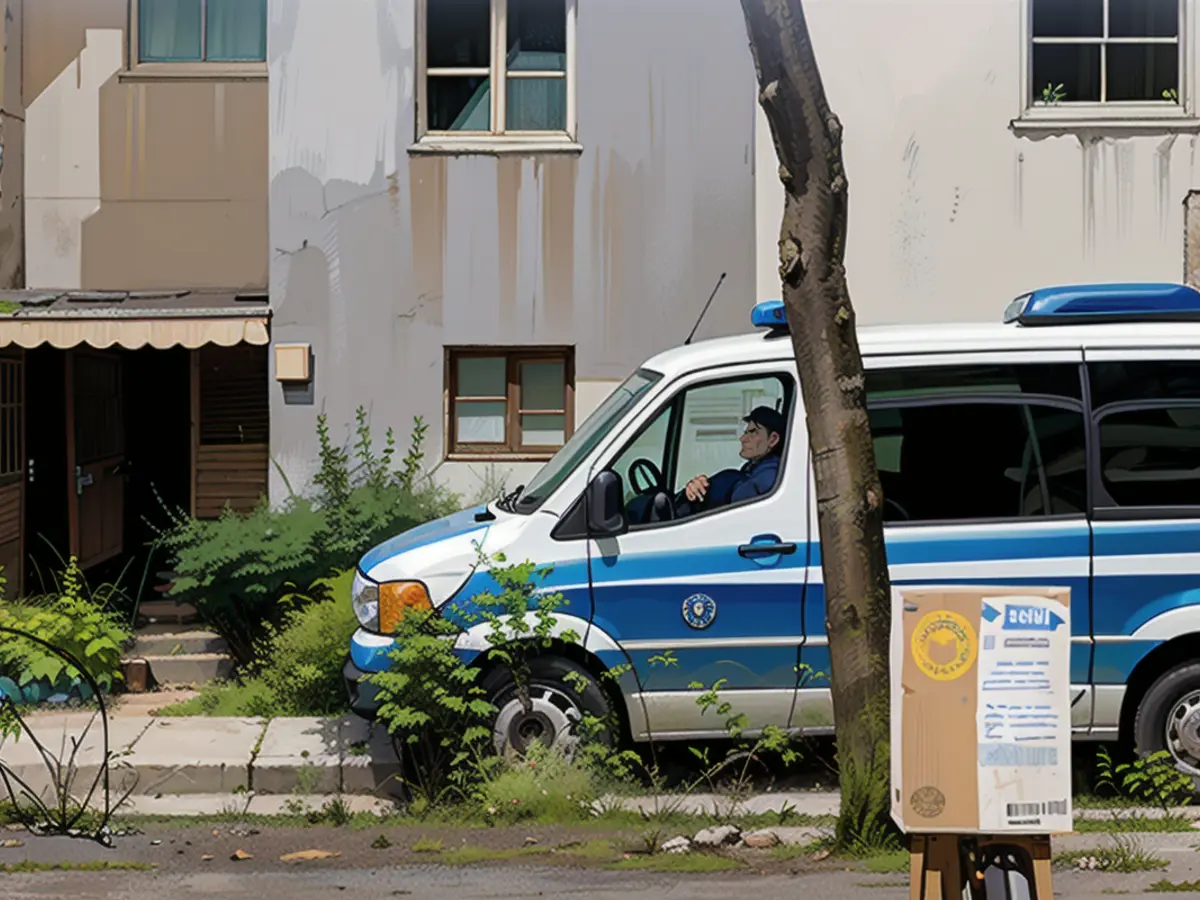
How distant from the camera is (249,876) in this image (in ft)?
23.2

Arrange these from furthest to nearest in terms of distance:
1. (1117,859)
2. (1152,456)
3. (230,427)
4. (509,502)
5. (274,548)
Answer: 1. (230,427)
2. (274,548)
3. (509,502)
4. (1152,456)
5. (1117,859)

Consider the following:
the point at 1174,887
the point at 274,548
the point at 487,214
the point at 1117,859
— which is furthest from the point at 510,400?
the point at 1174,887

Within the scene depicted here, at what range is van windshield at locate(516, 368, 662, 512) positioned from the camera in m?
8.66

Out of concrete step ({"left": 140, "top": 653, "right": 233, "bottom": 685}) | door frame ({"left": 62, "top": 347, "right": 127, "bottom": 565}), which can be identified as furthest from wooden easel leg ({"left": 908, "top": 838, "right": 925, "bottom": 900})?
door frame ({"left": 62, "top": 347, "right": 127, "bottom": 565})

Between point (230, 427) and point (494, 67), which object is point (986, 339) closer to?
point (494, 67)

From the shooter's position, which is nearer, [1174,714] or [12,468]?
[1174,714]

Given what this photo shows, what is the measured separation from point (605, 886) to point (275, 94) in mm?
8165

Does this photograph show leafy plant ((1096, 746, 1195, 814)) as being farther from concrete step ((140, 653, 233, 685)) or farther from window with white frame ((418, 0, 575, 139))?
window with white frame ((418, 0, 575, 139))

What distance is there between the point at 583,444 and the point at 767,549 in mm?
1089

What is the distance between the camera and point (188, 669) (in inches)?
494

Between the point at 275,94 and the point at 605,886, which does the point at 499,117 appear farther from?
the point at 605,886

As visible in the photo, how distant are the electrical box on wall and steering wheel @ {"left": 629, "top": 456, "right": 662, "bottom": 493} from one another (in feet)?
15.9

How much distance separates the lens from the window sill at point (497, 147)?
13164 millimetres

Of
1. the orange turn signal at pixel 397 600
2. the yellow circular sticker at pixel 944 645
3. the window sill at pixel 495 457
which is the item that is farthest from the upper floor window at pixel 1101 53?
the yellow circular sticker at pixel 944 645
